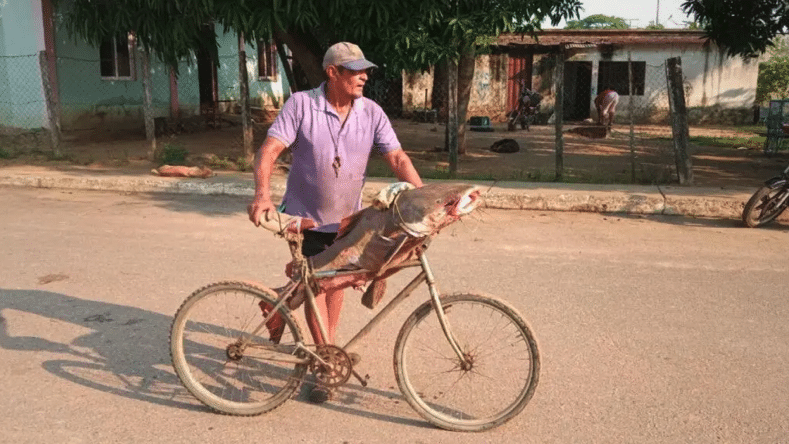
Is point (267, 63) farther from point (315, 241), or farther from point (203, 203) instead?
point (315, 241)

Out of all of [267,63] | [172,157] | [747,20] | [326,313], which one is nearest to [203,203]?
[172,157]

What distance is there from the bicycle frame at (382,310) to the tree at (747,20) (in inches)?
444

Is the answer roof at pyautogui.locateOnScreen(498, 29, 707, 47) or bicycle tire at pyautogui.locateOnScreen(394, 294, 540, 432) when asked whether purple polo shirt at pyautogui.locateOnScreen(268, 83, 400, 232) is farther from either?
roof at pyautogui.locateOnScreen(498, 29, 707, 47)

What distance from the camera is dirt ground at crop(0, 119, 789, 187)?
11.2 meters

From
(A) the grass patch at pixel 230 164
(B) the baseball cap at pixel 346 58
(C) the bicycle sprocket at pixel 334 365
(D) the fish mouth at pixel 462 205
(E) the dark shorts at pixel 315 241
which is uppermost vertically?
(B) the baseball cap at pixel 346 58

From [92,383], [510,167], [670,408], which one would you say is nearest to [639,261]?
[670,408]

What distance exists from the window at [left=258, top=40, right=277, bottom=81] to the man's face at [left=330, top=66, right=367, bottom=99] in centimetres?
2084

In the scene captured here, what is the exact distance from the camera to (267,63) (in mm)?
23891

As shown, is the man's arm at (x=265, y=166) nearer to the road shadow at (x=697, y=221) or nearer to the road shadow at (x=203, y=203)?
the road shadow at (x=203, y=203)

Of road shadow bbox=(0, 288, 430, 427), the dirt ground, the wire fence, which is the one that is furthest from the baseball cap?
the dirt ground

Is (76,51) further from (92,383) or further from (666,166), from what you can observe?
(92,383)

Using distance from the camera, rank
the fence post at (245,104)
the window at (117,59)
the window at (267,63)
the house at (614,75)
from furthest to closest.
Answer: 1. the house at (614,75)
2. the window at (267,63)
3. the window at (117,59)
4. the fence post at (245,104)

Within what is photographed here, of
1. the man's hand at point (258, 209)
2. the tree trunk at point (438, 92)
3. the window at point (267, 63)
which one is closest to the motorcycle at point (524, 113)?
the tree trunk at point (438, 92)

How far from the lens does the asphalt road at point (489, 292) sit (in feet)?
10.4
